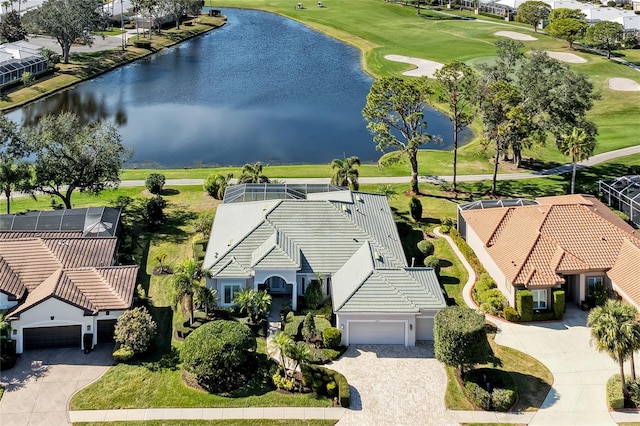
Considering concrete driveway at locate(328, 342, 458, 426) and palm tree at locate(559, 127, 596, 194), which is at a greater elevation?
palm tree at locate(559, 127, 596, 194)

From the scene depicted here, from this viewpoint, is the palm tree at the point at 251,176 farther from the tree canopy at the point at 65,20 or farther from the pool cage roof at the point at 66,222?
the tree canopy at the point at 65,20

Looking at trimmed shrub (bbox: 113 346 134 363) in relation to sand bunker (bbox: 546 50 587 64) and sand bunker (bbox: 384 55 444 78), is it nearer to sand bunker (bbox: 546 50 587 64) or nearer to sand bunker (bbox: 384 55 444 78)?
sand bunker (bbox: 384 55 444 78)

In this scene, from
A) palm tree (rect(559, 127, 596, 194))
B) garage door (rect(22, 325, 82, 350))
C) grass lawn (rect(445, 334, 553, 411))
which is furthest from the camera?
palm tree (rect(559, 127, 596, 194))

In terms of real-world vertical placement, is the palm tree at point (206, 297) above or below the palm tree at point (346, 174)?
below

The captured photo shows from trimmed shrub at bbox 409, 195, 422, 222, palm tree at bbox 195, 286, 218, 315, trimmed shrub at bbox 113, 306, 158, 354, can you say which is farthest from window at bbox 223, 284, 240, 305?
trimmed shrub at bbox 409, 195, 422, 222

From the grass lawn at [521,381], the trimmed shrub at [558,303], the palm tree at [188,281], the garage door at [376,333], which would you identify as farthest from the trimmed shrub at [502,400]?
the palm tree at [188,281]

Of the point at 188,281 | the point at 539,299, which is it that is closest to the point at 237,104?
the point at 188,281

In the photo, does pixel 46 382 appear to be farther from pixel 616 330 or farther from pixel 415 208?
pixel 415 208
